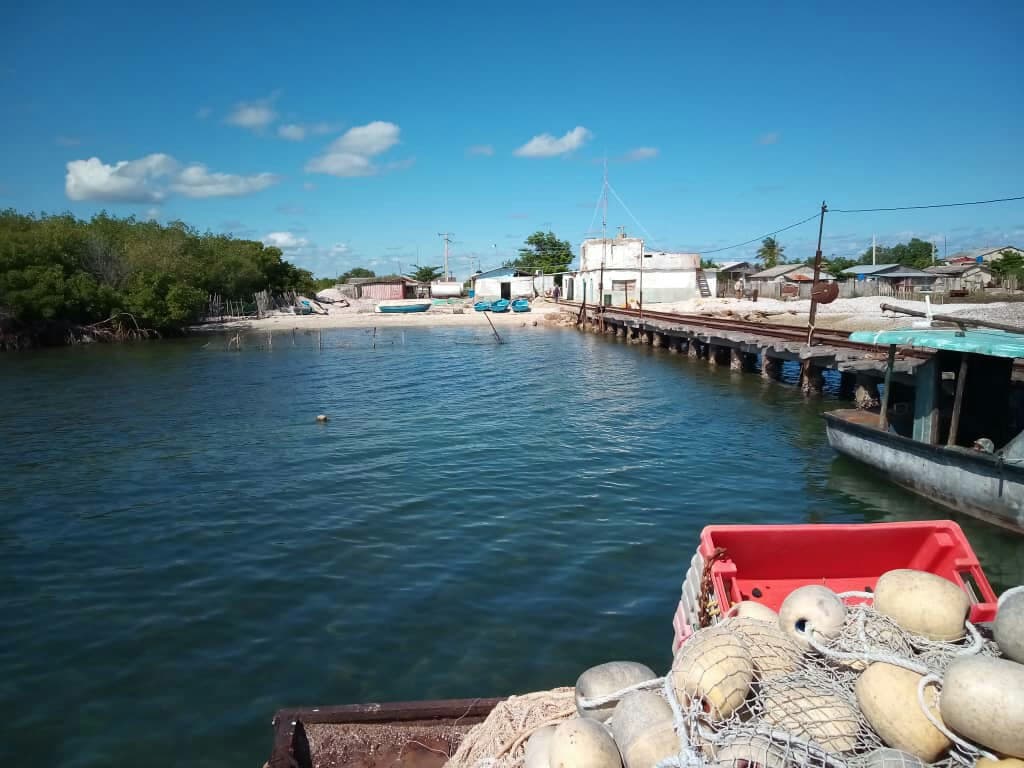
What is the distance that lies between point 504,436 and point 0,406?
64.0ft

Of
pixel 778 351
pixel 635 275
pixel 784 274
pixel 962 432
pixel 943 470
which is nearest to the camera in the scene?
pixel 943 470

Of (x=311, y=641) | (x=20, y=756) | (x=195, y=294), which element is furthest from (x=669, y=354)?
(x=195, y=294)

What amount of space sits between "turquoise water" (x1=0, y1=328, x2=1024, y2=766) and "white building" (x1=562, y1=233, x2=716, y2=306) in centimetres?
4257

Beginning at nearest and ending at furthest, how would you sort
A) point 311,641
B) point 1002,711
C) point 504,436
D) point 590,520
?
point 1002,711
point 311,641
point 590,520
point 504,436

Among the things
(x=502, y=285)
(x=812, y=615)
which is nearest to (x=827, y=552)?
(x=812, y=615)

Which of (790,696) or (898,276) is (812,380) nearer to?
(790,696)

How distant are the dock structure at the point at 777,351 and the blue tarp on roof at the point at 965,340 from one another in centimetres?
189

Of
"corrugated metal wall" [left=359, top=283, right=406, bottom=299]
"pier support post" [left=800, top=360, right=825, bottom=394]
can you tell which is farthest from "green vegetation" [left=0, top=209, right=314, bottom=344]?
"pier support post" [left=800, top=360, right=825, bottom=394]

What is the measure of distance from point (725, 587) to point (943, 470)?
7.90 meters

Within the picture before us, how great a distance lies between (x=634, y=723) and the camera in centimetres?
389

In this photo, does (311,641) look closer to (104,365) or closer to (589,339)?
(104,365)

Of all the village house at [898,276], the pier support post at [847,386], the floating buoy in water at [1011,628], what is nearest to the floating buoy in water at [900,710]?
the floating buoy in water at [1011,628]

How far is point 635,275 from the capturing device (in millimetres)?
69500

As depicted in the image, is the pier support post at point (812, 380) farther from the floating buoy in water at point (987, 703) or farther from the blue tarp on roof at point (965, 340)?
the floating buoy in water at point (987, 703)
